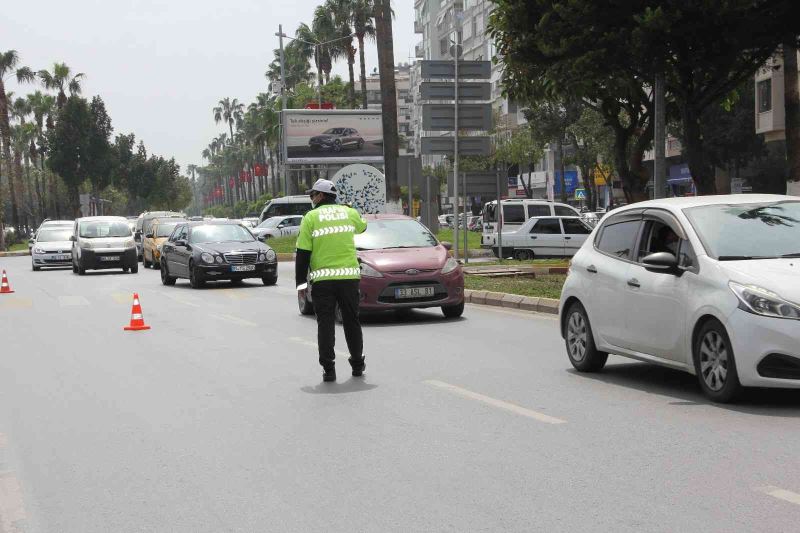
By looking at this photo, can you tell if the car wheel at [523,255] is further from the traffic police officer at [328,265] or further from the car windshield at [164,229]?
the traffic police officer at [328,265]

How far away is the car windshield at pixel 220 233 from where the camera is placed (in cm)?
2830

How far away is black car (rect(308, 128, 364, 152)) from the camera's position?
67.8 meters

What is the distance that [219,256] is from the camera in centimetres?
2700

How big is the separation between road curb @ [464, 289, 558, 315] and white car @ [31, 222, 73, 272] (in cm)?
2480

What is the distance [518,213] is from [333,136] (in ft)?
96.3

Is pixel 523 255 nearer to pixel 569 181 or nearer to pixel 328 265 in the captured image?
pixel 328 265

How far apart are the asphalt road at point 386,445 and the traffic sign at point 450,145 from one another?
41.7ft

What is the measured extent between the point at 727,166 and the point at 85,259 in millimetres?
36128

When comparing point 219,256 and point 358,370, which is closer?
point 358,370

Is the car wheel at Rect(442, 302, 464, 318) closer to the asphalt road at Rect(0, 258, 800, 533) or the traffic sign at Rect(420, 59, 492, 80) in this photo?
the asphalt road at Rect(0, 258, 800, 533)

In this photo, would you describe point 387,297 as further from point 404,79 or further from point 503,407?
point 404,79

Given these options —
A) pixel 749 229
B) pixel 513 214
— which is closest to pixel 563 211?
pixel 513 214

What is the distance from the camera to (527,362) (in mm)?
11867

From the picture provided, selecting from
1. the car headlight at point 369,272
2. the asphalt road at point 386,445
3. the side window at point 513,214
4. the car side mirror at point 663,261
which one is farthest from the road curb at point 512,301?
the side window at point 513,214
